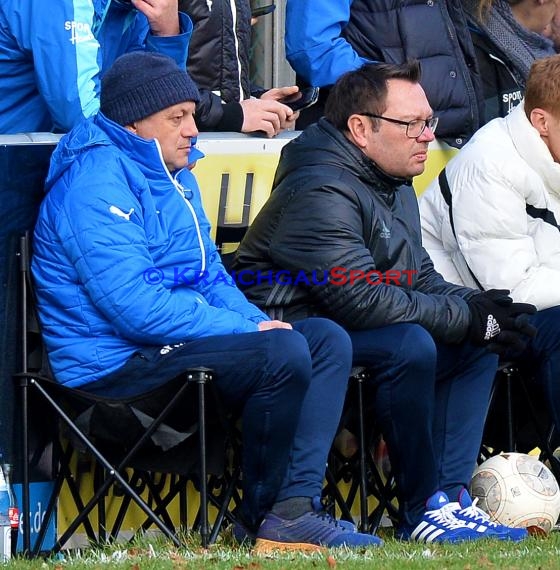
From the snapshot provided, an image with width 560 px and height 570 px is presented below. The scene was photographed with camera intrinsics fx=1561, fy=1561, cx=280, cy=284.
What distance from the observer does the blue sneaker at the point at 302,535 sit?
18.1 ft

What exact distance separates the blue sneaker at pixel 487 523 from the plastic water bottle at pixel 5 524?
169 centimetres

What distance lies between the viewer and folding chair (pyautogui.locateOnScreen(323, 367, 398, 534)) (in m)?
6.06

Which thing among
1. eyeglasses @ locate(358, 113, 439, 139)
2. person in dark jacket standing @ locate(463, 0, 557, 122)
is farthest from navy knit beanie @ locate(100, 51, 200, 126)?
person in dark jacket standing @ locate(463, 0, 557, 122)

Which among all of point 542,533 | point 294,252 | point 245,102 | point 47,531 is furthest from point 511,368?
point 47,531

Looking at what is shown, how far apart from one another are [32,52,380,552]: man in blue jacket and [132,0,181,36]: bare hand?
2.42 feet

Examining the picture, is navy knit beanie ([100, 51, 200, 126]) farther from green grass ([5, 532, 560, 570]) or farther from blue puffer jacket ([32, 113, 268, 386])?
green grass ([5, 532, 560, 570])

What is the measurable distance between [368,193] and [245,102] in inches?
35.3

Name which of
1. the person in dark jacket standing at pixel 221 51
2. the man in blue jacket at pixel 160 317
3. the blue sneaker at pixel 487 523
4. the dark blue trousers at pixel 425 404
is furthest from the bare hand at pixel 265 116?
the blue sneaker at pixel 487 523

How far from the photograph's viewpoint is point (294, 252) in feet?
19.9

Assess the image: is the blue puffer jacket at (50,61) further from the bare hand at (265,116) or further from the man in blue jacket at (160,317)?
the bare hand at (265,116)

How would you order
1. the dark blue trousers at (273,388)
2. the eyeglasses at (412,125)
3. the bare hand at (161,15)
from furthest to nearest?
the bare hand at (161,15), the eyeglasses at (412,125), the dark blue trousers at (273,388)

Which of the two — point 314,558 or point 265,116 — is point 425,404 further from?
point 265,116

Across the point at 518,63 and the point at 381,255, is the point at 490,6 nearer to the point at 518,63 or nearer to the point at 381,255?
the point at 518,63

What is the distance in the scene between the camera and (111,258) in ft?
18.1
